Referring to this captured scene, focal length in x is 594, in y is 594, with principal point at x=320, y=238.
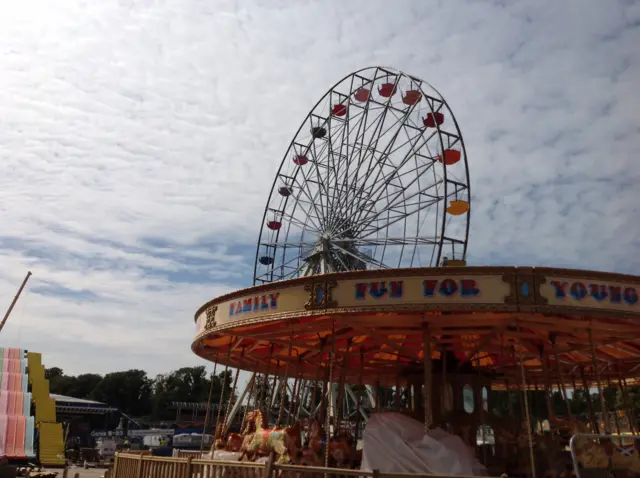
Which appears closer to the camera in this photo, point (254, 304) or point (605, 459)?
point (605, 459)

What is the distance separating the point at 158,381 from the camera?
94.6m

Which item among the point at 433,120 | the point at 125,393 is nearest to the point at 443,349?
the point at 433,120

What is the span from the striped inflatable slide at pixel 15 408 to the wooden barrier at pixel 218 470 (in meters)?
20.8

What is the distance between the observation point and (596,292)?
8.96 meters

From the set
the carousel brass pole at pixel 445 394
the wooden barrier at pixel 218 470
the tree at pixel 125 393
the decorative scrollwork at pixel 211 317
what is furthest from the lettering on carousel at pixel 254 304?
the tree at pixel 125 393

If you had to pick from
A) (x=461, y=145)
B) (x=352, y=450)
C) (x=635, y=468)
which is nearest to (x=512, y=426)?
(x=352, y=450)

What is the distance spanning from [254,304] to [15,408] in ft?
94.7

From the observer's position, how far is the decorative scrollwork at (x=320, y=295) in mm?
9633

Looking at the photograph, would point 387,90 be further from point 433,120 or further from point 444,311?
point 444,311

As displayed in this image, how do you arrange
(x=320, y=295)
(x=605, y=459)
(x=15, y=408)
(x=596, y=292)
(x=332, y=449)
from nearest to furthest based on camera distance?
(x=605, y=459) → (x=596, y=292) → (x=320, y=295) → (x=332, y=449) → (x=15, y=408)

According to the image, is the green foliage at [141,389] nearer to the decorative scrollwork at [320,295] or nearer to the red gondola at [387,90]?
the red gondola at [387,90]

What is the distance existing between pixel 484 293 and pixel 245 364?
33.2 ft

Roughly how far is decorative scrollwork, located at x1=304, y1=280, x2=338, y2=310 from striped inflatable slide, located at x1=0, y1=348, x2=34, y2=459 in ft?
77.8

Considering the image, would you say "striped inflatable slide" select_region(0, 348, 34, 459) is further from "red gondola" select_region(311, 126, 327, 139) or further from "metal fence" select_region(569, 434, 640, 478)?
"metal fence" select_region(569, 434, 640, 478)
